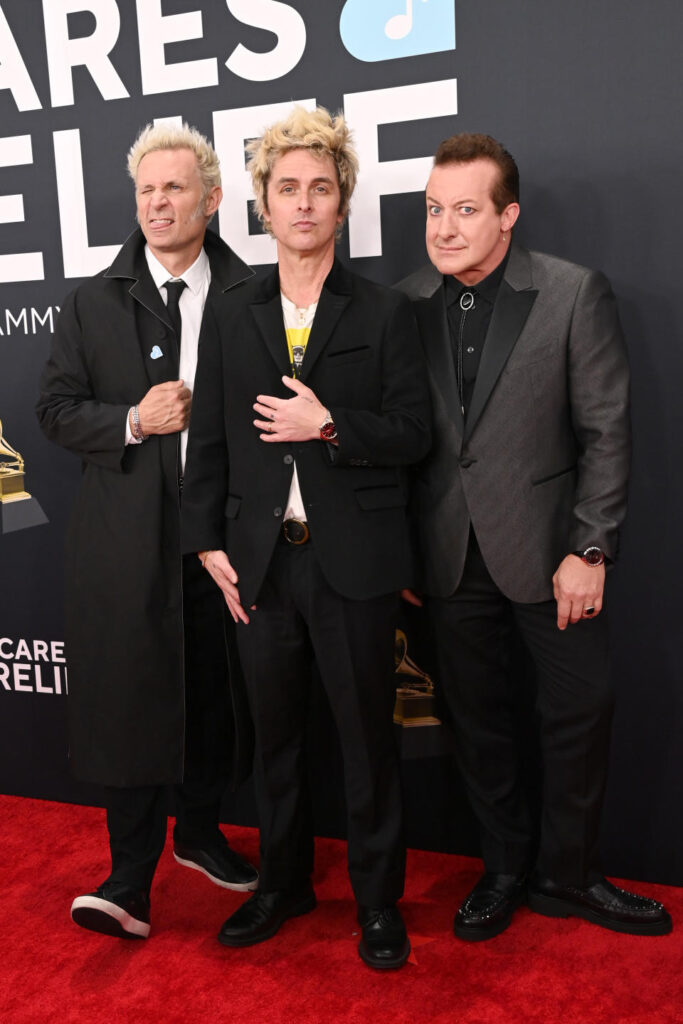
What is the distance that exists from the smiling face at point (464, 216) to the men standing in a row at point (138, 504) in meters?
0.57

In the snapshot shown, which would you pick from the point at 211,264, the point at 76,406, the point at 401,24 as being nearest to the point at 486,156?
the point at 401,24

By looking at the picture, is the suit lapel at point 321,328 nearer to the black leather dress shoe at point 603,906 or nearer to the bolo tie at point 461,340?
the bolo tie at point 461,340

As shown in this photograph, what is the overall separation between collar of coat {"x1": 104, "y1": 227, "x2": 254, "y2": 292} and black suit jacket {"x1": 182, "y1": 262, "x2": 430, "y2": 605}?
0.25 m

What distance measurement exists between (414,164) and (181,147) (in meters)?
0.63

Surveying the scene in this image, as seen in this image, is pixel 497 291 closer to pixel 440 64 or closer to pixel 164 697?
pixel 440 64

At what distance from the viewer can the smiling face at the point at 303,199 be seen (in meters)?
2.18

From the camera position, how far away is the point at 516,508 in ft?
7.56

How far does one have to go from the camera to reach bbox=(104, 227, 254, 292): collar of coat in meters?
2.52

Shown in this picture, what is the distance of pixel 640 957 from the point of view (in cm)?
236

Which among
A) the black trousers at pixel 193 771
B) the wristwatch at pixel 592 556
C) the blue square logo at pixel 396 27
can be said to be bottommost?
the black trousers at pixel 193 771

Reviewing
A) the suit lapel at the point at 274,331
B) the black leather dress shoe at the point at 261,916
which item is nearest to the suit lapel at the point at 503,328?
the suit lapel at the point at 274,331

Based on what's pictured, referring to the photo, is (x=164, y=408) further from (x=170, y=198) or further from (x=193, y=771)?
(x=193, y=771)

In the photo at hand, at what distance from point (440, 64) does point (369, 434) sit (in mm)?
1124

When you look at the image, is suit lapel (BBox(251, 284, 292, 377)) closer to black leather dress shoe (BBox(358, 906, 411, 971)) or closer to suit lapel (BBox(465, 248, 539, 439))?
suit lapel (BBox(465, 248, 539, 439))
